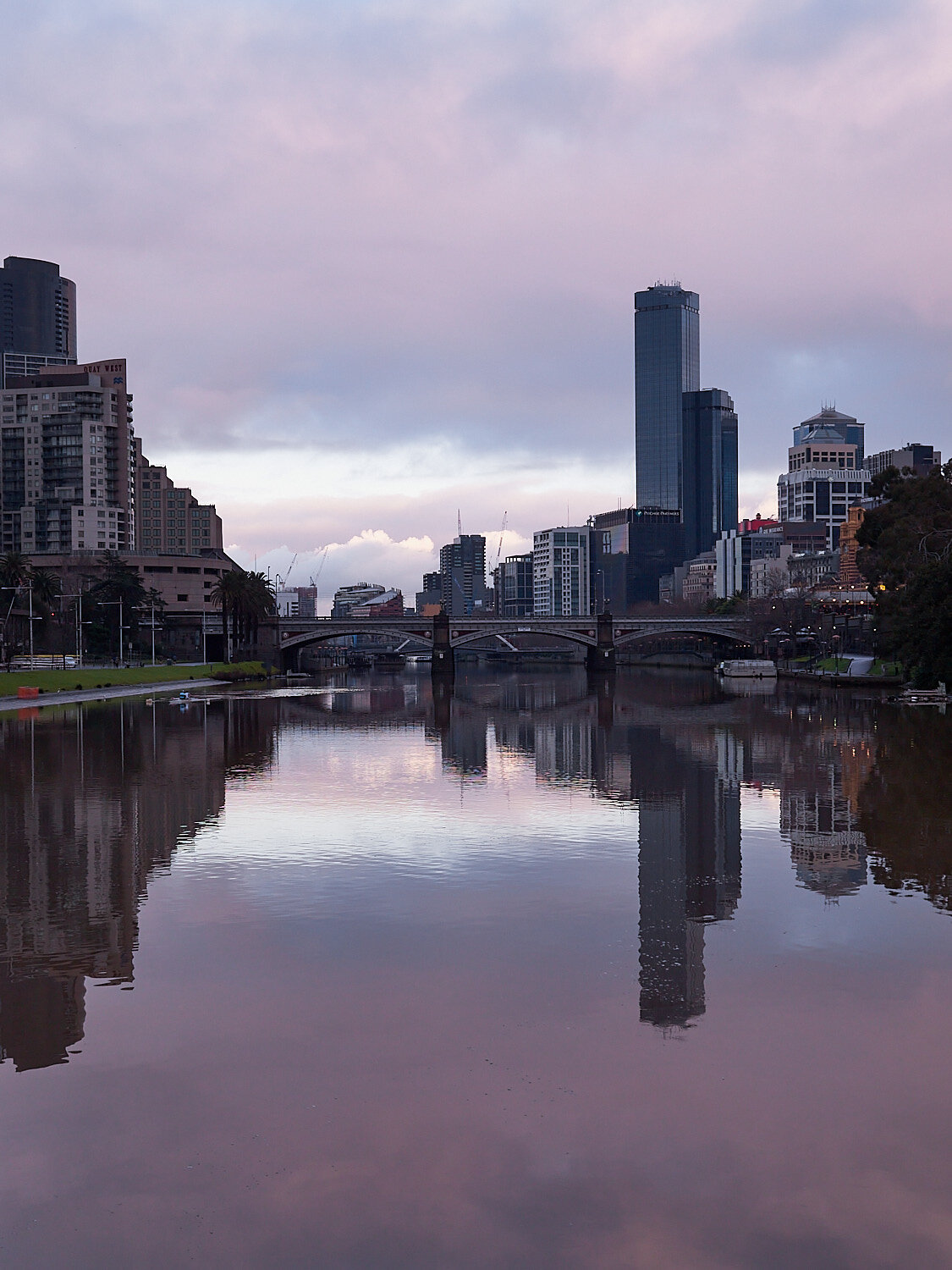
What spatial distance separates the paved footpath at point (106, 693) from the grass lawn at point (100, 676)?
3.27 feet

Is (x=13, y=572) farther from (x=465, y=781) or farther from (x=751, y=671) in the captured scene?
(x=465, y=781)

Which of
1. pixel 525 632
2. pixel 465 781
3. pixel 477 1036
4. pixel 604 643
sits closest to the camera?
pixel 477 1036

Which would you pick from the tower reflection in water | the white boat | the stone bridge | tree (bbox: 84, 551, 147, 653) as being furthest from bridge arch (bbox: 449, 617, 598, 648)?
the tower reflection in water

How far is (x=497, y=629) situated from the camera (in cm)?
17475

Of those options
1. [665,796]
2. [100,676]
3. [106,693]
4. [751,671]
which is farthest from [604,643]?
[665,796]

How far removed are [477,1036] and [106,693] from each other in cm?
8569

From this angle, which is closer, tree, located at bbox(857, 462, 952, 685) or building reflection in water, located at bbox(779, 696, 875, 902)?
building reflection in water, located at bbox(779, 696, 875, 902)

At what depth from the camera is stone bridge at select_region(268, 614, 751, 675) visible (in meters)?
173

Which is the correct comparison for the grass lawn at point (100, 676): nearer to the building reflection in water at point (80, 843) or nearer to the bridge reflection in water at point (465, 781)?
the bridge reflection in water at point (465, 781)

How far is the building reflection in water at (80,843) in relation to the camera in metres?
15.2

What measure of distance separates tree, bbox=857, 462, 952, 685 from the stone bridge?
232 ft

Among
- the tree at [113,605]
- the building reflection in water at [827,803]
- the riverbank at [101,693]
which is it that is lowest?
the riverbank at [101,693]

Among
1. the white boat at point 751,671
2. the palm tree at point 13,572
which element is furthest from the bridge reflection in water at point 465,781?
the white boat at point 751,671

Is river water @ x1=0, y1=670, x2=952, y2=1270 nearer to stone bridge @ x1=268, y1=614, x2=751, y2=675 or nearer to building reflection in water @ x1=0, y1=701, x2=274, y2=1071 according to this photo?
building reflection in water @ x1=0, y1=701, x2=274, y2=1071
